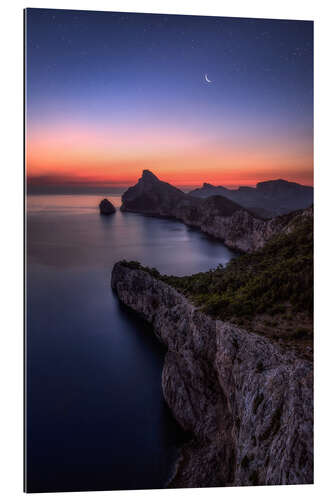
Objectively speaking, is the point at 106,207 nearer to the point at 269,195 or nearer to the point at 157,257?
the point at 157,257

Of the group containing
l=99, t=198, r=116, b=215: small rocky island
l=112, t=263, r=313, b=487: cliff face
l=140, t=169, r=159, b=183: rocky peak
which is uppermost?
l=140, t=169, r=159, b=183: rocky peak

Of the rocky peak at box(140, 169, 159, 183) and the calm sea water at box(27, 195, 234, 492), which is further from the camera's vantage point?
the rocky peak at box(140, 169, 159, 183)

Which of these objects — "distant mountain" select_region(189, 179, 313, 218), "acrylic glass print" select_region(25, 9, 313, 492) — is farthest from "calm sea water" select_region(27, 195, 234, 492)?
"distant mountain" select_region(189, 179, 313, 218)

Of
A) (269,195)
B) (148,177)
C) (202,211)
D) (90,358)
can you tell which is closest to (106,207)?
(148,177)

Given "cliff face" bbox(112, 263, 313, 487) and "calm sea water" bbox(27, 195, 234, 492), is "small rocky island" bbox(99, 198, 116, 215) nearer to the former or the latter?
"calm sea water" bbox(27, 195, 234, 492)

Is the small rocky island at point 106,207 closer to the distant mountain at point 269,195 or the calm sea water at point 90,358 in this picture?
the calm sea water at point 90,358

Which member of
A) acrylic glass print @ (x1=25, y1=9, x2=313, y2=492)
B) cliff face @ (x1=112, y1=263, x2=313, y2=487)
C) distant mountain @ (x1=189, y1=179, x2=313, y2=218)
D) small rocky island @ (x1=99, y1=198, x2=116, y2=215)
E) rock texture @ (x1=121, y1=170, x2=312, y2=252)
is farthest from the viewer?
small rocky island @ (x1=99, y1=198, x2=116, y2=215)
